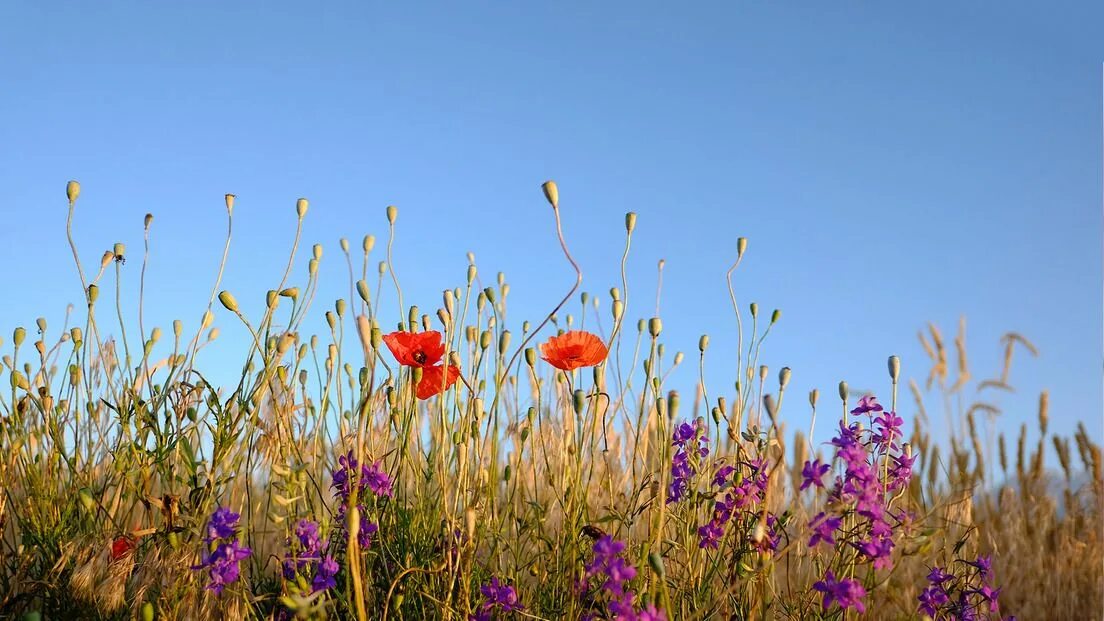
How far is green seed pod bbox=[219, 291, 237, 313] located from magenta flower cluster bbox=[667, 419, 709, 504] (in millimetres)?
900

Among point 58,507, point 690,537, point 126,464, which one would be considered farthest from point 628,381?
point 58,507

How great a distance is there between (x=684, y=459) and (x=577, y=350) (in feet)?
1.13

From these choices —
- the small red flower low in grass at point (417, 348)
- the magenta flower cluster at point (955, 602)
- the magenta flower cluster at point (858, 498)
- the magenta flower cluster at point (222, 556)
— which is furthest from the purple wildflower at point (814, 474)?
the magenta flower cluster at point (222, 556)

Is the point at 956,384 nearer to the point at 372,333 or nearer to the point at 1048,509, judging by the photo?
the point at 1048,509

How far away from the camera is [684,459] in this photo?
6.34 feet

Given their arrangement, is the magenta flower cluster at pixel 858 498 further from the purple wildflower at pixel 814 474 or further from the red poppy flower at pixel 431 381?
A: the red poppy flower at pixel 431 381

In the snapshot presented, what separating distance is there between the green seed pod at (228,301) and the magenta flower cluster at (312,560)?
0.41 meters

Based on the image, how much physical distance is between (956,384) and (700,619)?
3108mm

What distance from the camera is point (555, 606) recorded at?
1.80 meters

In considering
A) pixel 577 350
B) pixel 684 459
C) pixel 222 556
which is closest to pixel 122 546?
pixel 222 556

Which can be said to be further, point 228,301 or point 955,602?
point 955,602

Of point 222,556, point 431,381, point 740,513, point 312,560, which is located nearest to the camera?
point 222,556

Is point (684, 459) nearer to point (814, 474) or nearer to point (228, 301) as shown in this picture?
point (814, 474)

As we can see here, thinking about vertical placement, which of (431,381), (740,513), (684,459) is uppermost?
(431,381)
